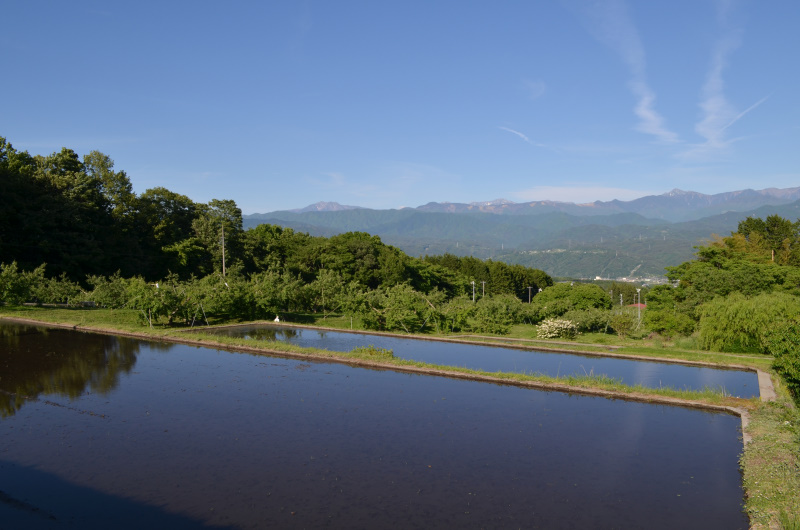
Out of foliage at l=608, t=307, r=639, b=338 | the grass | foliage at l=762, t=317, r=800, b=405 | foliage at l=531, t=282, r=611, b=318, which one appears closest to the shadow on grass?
the grass

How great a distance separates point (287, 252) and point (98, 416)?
158 ft

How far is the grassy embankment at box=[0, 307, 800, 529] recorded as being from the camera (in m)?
8.19

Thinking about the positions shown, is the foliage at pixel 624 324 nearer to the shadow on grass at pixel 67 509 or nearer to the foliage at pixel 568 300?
the foliage at pixel 568 300

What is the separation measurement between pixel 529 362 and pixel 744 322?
9965 mm

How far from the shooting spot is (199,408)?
1294cm

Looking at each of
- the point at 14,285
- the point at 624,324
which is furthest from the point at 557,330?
the point at 14,285

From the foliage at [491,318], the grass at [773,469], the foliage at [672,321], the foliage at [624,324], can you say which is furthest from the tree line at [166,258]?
the grass at [773,469]

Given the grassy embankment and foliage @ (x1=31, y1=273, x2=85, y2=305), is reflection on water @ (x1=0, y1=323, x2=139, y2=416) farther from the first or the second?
foliage @ (x1=31, y1=273, x2=85, y2=305)

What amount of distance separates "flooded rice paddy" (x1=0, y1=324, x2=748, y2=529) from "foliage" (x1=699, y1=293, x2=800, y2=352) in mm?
11129

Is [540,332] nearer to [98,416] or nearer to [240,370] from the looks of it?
[240,370]

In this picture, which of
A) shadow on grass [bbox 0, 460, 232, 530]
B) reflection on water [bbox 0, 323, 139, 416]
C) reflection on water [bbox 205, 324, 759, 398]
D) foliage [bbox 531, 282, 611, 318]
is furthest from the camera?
foliage [bbox 531, 282, 611, 318]

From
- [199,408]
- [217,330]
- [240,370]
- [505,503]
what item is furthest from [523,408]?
[217,330]

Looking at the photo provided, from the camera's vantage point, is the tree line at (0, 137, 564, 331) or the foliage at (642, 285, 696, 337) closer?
the foliage at (642, 285, 696, 337)

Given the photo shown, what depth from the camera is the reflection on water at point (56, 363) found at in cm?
1418
